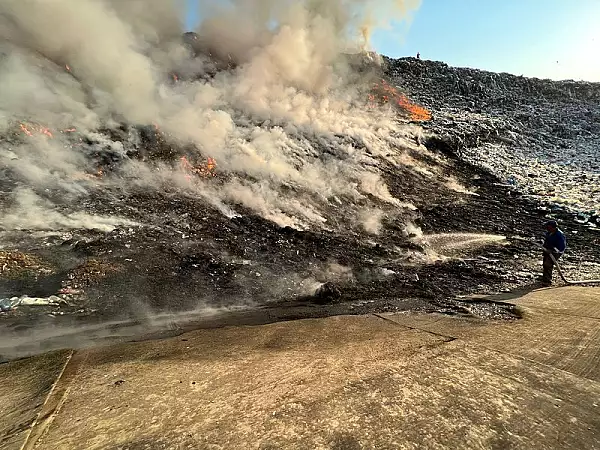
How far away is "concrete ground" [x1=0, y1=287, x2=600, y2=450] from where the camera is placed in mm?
1807

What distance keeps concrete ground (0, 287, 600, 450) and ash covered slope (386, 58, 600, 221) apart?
762 centimetres

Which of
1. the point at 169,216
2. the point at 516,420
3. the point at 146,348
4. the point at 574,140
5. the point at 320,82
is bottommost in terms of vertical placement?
the point at 516,420

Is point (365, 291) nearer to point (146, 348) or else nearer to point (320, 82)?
point (146, 348)

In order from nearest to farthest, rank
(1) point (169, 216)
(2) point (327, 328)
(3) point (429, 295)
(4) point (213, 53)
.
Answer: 1. (2) point (327, 328)
2. (3) point (429, 295)
3. (1) point (169, 216)
4. (4) point (213, 53)

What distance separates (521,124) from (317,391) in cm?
1748

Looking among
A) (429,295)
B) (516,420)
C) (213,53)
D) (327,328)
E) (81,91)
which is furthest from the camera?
(213,53)

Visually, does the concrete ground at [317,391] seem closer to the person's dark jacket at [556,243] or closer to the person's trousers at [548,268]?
the person's trousers at [548,268]

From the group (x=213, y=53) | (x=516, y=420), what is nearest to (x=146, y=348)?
(x=516, y=420)

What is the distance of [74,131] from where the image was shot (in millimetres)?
7426

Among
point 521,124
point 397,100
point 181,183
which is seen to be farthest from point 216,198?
point 521,124

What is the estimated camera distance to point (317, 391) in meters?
2.16

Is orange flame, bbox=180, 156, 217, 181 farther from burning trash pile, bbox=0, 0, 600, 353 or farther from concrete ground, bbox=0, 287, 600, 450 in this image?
concrete ground, bbox=0, 287, 600, 450

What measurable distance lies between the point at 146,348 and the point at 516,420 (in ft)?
7.93

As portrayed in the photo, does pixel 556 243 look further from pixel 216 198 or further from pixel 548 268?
pixel 216 198
